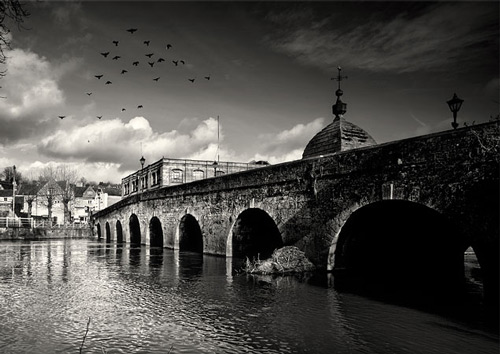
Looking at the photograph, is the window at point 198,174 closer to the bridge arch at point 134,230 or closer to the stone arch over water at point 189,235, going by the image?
the bridge arch at point 134,230

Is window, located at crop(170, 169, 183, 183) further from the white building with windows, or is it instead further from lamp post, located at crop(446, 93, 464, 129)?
lamp post, located at crop(446, 93, 464, 129)

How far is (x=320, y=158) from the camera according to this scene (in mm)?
12688

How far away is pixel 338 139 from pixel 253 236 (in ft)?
21.7

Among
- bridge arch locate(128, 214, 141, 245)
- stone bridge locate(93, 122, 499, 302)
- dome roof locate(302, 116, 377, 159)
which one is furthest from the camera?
bridge arch locate(128, 214, 141, 245)

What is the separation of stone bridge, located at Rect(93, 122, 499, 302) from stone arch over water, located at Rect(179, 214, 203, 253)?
7.98ft

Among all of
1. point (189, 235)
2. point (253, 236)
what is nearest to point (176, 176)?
point (189, 235)

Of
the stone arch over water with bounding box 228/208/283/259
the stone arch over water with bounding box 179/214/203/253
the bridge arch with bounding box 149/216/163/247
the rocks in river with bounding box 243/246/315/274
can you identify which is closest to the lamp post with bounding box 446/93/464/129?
the rocks in river with bounding box 243/246/315/274

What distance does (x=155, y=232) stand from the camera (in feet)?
92.7

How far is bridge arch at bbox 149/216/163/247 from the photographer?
27972mm

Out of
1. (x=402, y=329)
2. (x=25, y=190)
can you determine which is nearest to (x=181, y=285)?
(x=402, y=329)

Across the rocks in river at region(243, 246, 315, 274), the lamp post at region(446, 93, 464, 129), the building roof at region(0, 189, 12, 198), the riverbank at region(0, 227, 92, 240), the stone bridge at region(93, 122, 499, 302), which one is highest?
the lamp post at region(446, 93, 464, 129)

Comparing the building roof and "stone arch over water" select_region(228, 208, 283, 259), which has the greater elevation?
the building roof

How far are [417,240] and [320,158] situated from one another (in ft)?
15.7

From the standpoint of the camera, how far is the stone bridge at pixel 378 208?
27.7 ft
